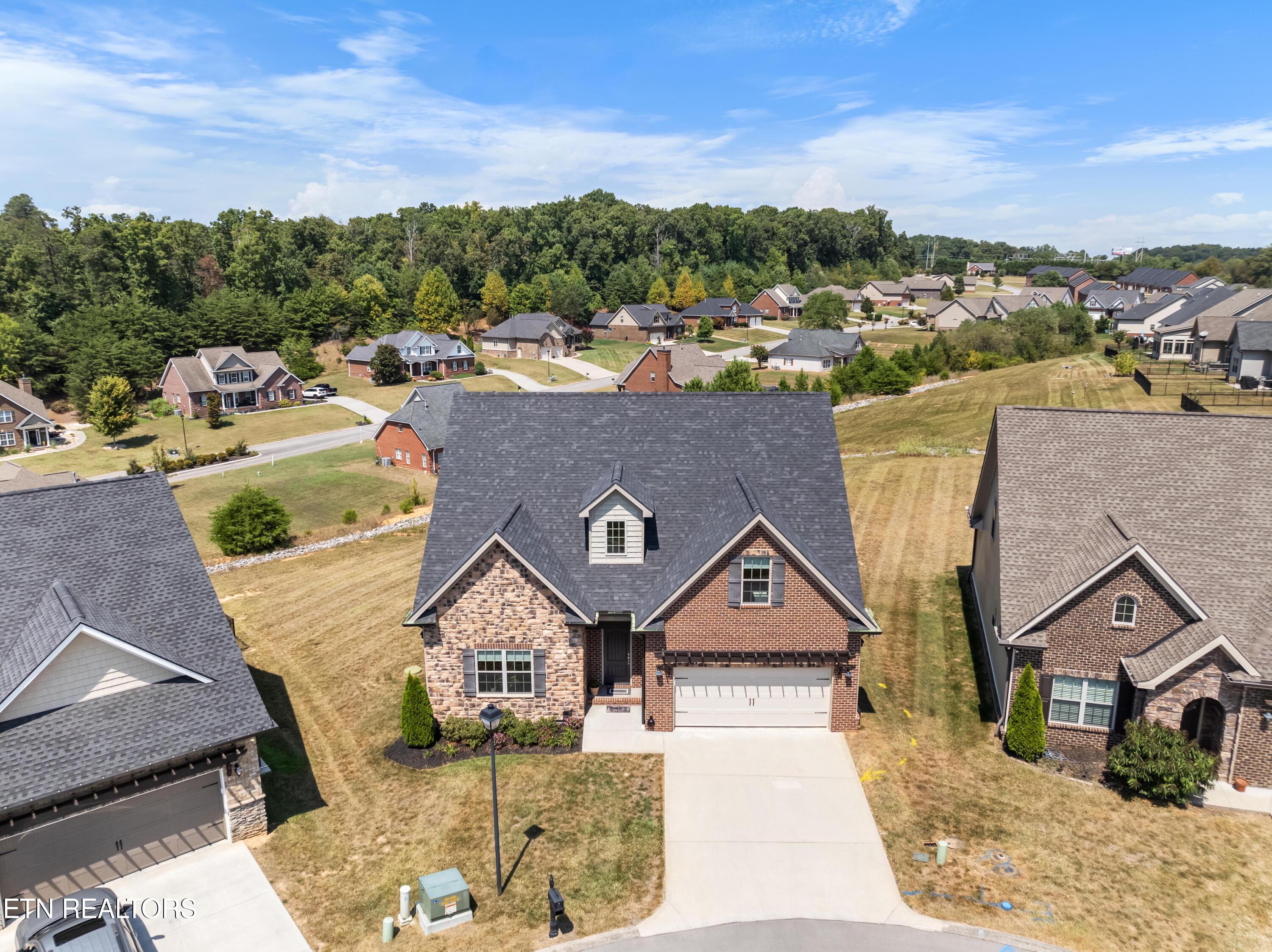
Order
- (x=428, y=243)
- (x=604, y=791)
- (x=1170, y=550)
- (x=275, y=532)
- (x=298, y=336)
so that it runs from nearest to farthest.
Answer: (x=604, y=791) → (x=1170, y=550) → (x=275, y=532) → (x=298, y=336) → (x=428, y=243)

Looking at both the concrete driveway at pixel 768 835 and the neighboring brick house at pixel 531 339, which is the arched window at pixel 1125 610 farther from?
the neighboring brick house at pixel 531 339

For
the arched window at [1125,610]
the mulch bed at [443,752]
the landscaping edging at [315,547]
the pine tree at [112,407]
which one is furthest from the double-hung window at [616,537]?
the pine tree at [112,407]

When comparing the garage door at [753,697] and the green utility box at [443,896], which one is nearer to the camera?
the green utility box at [443,896]

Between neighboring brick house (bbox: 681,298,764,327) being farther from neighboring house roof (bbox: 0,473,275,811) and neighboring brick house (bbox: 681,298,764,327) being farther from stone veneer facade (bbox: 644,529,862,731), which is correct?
neighboring house roof (bbox: 0,473,275,811)

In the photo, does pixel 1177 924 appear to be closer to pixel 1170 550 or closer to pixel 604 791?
pixel 1170 550

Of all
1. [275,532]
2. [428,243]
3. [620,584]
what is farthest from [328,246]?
[620,584]

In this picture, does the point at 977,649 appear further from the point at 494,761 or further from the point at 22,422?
the point at 22,422
